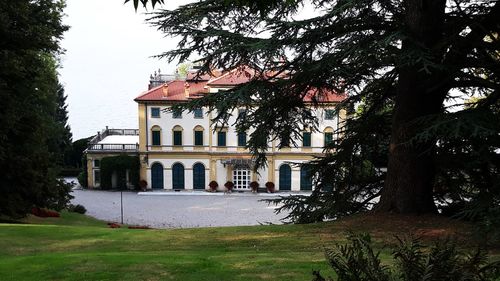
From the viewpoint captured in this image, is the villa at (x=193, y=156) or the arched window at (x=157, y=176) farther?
the arched window at (x=157, y=176)

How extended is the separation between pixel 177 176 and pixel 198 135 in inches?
150

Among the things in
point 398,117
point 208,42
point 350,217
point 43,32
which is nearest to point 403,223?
point 350,217

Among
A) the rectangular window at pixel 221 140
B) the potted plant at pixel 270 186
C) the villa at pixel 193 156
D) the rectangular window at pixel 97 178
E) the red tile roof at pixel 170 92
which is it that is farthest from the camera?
the rectangular window at pixel 97 178

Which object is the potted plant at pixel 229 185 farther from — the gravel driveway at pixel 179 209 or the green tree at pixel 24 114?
the green tree at pixel 24 114

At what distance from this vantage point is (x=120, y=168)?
40.0 meters

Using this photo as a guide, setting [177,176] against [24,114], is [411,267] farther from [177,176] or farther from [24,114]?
[177,176]

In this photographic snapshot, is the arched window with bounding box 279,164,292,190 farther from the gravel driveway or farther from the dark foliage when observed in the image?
the dark foliage

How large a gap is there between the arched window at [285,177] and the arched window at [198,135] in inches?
277

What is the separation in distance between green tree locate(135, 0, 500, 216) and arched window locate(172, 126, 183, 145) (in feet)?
98.7

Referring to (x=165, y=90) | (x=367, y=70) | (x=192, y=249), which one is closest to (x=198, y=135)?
(x=165, y=90)

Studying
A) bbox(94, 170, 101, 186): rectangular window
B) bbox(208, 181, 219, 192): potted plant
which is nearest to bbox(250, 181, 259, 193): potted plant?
bbox(208, 181, 219, 192): potted plant

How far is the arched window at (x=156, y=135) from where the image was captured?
3984 cm

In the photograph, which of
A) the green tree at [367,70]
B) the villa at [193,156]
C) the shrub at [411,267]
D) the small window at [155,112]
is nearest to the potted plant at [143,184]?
the villa at [193,156]

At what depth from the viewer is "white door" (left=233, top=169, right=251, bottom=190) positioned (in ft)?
131
